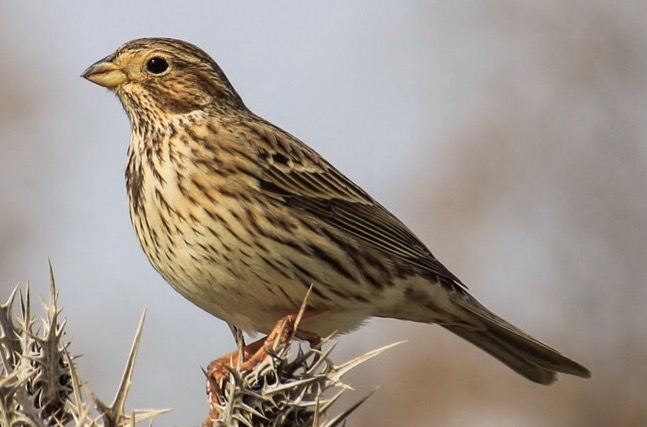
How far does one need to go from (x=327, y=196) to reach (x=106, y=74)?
3.75 feet

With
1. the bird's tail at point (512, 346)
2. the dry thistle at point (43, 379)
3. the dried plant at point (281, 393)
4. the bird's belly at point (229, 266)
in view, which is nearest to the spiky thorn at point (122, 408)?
the dry thistle at point (43, 379)

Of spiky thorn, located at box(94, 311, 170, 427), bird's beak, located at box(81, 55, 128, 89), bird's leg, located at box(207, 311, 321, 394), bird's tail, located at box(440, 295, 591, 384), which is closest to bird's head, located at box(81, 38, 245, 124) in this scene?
bird's beak, located at box(81, 55, 128, 89)

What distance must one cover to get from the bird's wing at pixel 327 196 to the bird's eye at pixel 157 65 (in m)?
0.47

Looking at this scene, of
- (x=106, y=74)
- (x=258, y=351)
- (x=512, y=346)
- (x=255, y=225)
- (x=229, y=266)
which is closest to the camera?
(x=258, y=351)

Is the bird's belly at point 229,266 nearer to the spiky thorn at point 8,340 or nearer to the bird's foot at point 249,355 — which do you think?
the bird's foot at point 249,355

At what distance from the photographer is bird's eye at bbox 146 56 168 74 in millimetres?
5945

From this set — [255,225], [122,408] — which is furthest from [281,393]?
[255,225]

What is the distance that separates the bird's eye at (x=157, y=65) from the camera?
5945 mm

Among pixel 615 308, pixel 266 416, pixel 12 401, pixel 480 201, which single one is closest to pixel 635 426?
pixel 615 308

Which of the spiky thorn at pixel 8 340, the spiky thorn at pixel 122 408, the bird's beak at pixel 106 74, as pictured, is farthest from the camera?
the bird's beak at pixel 106 74

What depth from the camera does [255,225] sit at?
5484 millimetres

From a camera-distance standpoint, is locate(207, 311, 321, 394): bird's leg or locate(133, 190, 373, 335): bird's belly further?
locate(133, 190, 373, 335): bird's belly

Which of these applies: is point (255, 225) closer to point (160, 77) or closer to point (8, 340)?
point (160, 77)

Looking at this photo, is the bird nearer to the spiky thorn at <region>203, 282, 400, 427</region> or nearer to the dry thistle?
the spiky thorn at <region>203, 282, 400, 427</region>
